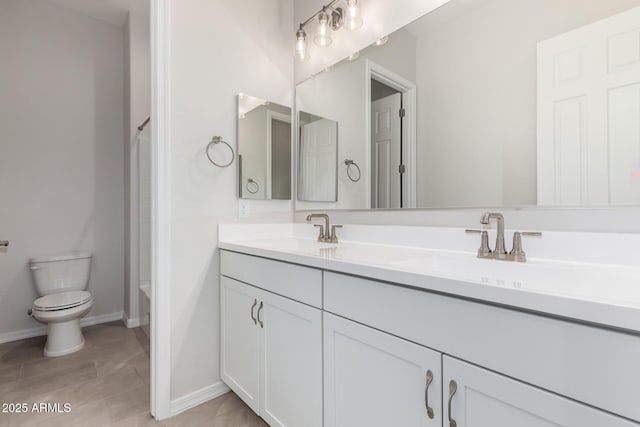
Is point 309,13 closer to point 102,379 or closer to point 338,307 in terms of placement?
point 338,307

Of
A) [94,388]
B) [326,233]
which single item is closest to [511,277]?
[326,233]

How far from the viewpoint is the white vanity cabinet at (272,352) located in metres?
1.11

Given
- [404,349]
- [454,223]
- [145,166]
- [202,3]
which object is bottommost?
[404,349]

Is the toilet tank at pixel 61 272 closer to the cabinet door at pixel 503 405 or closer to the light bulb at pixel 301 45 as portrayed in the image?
the light bulb at pixel 301 45

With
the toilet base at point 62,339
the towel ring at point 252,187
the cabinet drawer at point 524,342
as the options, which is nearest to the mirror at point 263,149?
the towel ring at point 252,187

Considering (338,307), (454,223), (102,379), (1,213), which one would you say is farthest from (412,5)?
(1,213)

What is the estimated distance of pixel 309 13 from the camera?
1.94 m

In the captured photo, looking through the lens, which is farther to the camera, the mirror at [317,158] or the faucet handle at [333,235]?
the mirror at [317,158]

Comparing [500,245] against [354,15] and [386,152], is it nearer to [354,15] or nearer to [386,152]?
[386,152]

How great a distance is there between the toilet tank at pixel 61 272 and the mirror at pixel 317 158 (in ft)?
6.43

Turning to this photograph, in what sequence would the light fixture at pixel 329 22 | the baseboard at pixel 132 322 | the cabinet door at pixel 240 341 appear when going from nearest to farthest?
the cabinet door at pixel 240 341 → the light fixture at pixel 329 22 → the baseboard at pixel 132 322

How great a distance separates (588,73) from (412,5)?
31.9 inches

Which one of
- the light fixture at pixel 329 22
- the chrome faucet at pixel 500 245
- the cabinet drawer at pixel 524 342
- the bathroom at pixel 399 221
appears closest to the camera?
the cabinet drawer at pixel 524 342

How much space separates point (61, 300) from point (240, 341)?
162 centimetres
